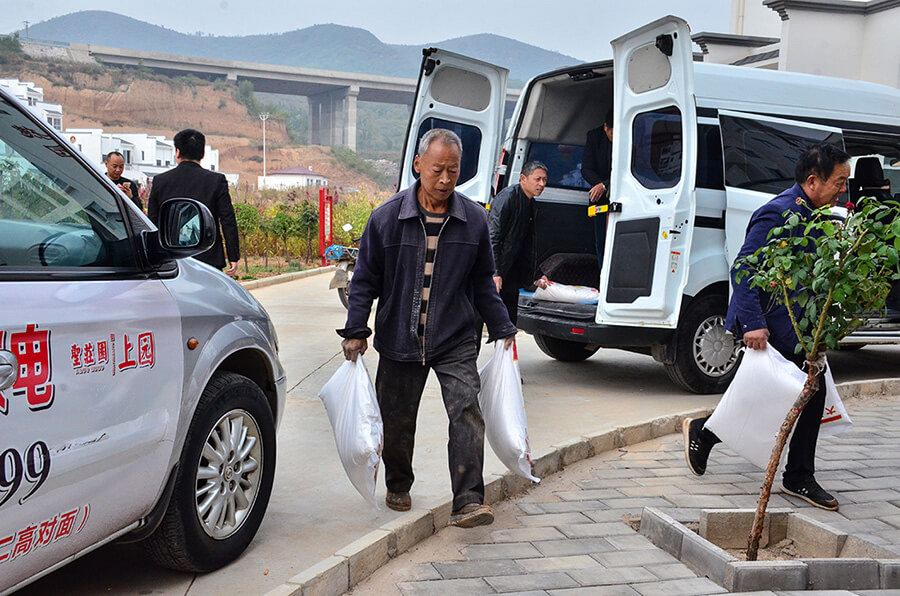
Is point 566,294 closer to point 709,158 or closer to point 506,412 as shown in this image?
point 709,158

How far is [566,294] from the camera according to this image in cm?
877

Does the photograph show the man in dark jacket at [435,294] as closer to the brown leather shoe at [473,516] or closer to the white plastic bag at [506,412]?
the brown leather shoe at [473,516]

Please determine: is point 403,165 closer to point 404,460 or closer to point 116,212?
point 404,460

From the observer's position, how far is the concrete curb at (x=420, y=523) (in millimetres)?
3934

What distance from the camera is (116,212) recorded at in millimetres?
3607

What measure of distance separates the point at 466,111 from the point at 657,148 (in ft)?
7.33

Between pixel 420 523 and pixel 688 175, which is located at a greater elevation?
pixel 688 175

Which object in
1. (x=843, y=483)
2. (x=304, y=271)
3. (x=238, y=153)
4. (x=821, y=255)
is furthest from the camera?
(x=238, y=153)

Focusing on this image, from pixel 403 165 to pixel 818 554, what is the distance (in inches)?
234

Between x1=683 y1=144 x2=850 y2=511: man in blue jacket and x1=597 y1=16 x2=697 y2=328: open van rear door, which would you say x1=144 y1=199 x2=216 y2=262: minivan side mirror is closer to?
x1=683 y1=144 x2=850 y2=511: man in blue jacket

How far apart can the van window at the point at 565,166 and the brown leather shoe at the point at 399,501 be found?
17.6ft

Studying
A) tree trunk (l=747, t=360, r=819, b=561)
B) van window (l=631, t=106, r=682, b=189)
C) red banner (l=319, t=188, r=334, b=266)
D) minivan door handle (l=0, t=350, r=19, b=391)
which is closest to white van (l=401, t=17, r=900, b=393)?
van window (l=631, t=106, r=682, b=189)

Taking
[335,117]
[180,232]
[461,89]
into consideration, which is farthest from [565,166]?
[335,117]

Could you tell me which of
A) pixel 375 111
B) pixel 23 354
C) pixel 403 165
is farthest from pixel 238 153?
pixel 23 354
